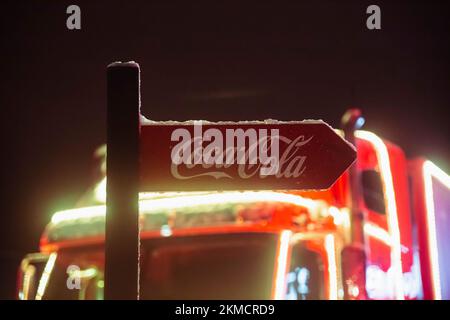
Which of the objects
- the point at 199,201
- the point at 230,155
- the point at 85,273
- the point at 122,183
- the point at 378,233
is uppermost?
the point at 199,201

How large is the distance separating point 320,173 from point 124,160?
2.10 ft

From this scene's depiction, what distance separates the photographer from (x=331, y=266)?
4707 mm

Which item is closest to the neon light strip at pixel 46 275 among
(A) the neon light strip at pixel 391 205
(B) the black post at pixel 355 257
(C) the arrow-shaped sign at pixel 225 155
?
(B) the black post at pixel 355 257

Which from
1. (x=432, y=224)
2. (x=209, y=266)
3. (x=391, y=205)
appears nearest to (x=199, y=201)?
(x=209, y=266)

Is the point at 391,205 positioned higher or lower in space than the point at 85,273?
higher

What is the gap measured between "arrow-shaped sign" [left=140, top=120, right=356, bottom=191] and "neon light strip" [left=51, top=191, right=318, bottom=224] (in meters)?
2.58

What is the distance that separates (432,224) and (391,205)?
0.36 m

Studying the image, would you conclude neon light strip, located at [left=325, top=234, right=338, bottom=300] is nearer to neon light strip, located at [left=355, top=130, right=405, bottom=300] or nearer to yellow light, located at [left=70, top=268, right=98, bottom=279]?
neon light strip, located at [left=355, top=130, right=405, bottom=300]

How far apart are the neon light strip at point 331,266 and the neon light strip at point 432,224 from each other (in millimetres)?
1279

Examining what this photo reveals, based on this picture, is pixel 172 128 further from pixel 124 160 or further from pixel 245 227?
pixel 245 227

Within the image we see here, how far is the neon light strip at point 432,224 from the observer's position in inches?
225

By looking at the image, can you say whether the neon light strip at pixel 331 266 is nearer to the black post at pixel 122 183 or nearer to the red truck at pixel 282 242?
the red truck at pixel 282 242

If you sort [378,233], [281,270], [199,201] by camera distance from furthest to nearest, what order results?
[378,233]
[199,201]
[281,270]

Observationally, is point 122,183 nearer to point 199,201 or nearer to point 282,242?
point 282,242
